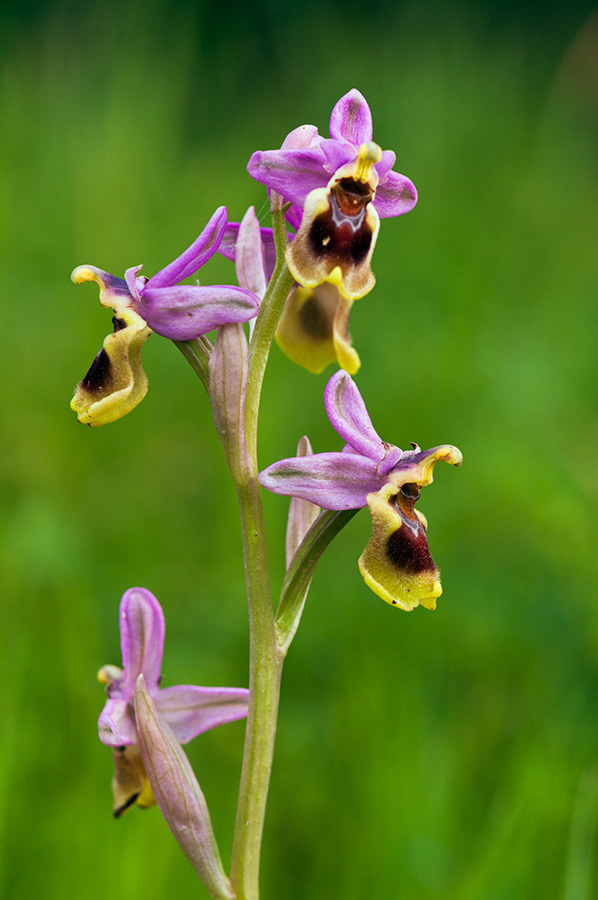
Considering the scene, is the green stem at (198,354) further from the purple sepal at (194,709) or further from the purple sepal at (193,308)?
the purple sepal at (194,709)

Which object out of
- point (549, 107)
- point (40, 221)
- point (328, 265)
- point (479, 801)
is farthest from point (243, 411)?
point (549, 107)

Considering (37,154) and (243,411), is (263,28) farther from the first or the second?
(243,411)

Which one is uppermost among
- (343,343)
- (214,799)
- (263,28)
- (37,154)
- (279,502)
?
(263,28)

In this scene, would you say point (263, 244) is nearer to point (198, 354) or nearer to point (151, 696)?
point (198, 354)

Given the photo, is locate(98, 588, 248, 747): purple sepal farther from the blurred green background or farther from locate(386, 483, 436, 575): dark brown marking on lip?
locate(386, 483, 436, 575): dark brown marking on lip

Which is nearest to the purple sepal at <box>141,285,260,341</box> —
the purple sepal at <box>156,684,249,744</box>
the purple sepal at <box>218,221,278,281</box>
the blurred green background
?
the purple sepal at <box>218,221,278,281</box>

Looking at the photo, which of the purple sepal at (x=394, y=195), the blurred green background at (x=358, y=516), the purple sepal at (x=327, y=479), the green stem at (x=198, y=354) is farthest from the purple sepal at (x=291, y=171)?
the blurred green background at (x=358, y=516)

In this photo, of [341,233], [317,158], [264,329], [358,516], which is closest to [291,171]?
[317,158]
